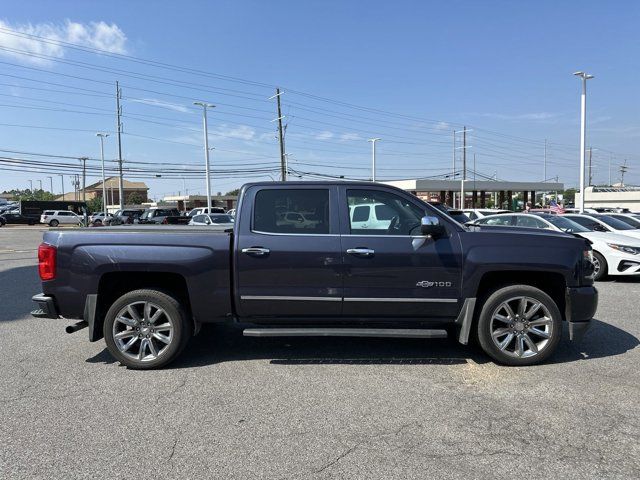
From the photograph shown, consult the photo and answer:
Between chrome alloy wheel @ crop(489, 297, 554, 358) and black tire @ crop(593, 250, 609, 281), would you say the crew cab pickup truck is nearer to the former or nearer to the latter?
chrome alloy wheel @ crop(489, 297, 554, 358)

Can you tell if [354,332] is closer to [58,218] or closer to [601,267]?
[601,267]

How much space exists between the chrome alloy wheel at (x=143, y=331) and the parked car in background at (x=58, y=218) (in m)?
50.7

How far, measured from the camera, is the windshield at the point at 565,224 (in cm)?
1120

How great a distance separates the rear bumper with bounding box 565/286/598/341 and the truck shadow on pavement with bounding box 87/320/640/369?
0.40 m

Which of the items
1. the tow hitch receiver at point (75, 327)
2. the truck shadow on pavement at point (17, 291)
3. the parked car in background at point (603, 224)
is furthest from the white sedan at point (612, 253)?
the truck shadow on pavement at point (17, 291)

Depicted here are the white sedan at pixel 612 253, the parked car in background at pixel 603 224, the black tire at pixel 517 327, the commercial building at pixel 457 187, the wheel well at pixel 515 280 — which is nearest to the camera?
the black tire at pixel 517 327

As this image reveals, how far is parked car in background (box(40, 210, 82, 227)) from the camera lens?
1984 inches

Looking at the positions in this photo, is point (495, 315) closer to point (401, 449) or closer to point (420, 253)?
point (420, 253)

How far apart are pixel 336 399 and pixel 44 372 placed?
2959 millimetres

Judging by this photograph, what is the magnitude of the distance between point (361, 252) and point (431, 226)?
71 centimetres

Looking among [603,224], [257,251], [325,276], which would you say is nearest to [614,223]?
[603,224]

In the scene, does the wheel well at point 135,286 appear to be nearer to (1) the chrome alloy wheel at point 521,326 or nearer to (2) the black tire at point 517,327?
(2) the black tire at point 517,327

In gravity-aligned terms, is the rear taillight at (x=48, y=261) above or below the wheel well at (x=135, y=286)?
above

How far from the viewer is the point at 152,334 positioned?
488 cm
